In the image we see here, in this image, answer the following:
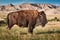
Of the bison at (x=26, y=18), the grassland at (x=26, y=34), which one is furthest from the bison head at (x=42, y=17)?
the grassland at (x=26, y=34)

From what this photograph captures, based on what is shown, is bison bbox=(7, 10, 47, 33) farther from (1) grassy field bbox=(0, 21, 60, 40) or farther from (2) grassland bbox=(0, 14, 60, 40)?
(1) grassy field bbox=(0, 21, 60, 40)

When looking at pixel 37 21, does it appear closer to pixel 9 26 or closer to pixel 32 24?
pixel 32 24

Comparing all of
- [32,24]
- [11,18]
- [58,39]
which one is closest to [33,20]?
[32,24]

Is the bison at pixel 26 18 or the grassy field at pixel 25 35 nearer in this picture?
the grassy field at pixel 25 35

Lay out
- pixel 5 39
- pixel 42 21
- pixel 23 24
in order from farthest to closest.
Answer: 1. pixel 42 21
2. pixel 23 24
3. pixel 5 39

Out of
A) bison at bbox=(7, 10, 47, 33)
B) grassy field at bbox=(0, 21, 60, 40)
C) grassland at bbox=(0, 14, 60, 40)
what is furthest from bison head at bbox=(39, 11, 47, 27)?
grassy field at bbox=(0, 21, 60, 40)

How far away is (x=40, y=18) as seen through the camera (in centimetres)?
1454

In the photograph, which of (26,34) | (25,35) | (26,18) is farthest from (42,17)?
(25,35)

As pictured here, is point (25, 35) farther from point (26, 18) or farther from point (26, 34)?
point (26, 18)

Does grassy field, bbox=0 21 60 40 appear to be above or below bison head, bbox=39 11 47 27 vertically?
below

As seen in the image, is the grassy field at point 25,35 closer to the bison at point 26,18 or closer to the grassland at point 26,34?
the grassland at point 26,34

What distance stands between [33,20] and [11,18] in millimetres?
1387

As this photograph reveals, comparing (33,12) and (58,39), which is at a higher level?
(33,12)

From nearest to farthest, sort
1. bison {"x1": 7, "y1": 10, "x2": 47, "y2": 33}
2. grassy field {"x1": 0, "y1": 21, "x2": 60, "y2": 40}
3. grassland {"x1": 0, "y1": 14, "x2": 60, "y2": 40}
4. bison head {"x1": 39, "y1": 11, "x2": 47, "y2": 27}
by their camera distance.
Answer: grassy field {"x1": 0, "y1": 21, "x2": 60, "y2": 40}
grassland {"x1": 0, "y1": 14, "x2": 60, "y2": 40}
bison {"x1": 7, "y1": 10, "x2": 47, "y2": 33}
bison head {"x1": 39, "y1": 11, "x2": 47, "y2": 27}
